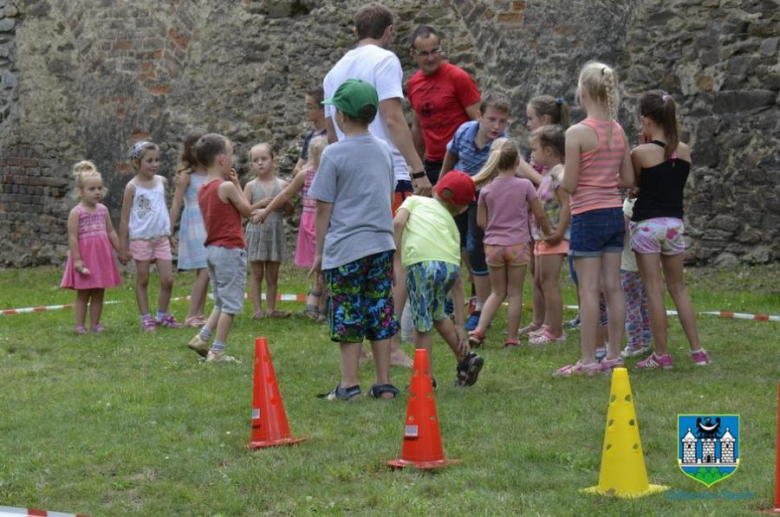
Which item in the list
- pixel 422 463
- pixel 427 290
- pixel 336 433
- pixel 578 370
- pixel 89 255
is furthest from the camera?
pixel 89 255

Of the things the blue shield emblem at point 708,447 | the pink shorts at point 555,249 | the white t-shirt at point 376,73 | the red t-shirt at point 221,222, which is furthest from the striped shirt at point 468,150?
the blue shield emblem at point 708,447

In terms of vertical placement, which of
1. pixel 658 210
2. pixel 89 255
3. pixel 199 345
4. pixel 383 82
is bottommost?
pixel 199 345

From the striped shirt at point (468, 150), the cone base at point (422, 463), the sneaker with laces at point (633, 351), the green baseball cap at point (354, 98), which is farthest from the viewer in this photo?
the striped shirt at point (468, 150)

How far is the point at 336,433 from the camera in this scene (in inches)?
237

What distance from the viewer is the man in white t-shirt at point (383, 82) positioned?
757 centimetres

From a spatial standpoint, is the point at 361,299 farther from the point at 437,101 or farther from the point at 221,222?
the point at 437,101

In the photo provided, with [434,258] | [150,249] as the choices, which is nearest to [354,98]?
[434,258]

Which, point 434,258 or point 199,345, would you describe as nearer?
point 434,258

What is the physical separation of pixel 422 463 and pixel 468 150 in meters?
4.41

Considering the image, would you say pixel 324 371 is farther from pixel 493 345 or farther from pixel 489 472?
pixel 489 472

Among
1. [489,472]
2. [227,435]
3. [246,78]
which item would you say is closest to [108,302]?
[246,78]

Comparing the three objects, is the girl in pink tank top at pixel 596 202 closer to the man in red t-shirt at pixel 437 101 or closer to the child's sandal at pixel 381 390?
the child's sandal at pixel 381 390

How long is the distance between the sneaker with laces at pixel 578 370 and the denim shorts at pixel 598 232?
636mm

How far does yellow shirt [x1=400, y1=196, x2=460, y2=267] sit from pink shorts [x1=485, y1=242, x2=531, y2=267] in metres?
1.72
